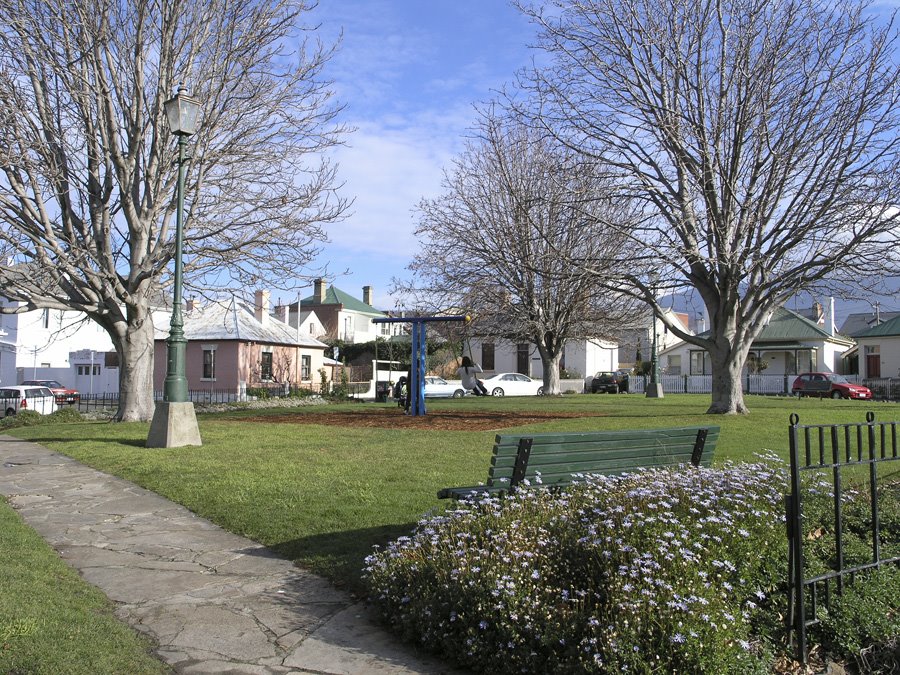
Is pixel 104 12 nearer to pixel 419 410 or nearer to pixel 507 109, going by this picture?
pixel 507 109

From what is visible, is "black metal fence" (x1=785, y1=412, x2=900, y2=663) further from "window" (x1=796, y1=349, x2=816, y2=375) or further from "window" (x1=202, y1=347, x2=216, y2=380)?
"window" (x1=796, y1=349, x2=816, y2=375)

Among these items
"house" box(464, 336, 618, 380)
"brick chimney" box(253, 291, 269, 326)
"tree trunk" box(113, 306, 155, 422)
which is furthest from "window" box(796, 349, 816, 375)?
"tree trunk" box(113, 306, 155, 422)

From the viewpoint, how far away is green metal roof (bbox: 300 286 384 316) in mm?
72438

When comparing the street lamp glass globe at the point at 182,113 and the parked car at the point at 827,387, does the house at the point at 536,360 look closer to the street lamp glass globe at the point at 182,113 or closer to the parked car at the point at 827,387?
the parked car at the point at 827,387

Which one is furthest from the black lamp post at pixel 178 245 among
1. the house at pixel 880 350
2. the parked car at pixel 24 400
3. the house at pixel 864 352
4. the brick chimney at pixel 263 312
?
the house at pixel 880 350

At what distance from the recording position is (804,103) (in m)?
17.9

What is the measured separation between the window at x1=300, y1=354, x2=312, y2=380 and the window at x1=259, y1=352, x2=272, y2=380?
310 cm

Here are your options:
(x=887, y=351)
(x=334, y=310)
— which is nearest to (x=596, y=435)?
(x=887, y=351)

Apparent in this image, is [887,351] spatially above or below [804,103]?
below

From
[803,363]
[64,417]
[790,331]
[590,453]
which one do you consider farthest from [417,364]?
[803,363]

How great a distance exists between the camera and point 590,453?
22.3 ft

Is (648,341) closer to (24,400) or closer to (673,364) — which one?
(673,364)

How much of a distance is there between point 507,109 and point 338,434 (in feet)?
33.2

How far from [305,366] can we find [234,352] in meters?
6.44
